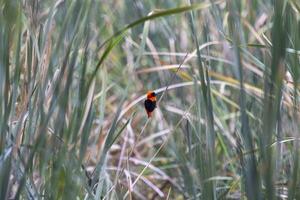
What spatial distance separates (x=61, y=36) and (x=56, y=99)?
0.26ft

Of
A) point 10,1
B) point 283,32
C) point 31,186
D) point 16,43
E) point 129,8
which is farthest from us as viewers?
point 129,8

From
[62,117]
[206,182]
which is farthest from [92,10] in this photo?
[206,182]

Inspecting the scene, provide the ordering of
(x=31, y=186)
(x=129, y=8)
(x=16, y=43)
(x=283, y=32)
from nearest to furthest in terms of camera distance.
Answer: (x=283, y=32)
(x=16, y=43)
(x=31, y=186)
(x=129, y=8)

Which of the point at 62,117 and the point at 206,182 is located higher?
the point at 62,117

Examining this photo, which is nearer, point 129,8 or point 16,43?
point 16,43

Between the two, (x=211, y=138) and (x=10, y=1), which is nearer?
(x=10, y=1)

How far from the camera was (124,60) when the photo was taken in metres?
2.32

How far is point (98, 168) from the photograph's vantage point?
1.03 m

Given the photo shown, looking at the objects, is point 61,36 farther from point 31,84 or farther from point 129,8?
point 129,8

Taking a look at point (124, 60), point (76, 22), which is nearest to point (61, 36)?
point (76, 22)

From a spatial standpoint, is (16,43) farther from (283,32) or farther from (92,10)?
(283,32)

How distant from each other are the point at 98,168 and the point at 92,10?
219 mm

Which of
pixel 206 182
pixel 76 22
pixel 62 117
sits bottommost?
pixel 206 182

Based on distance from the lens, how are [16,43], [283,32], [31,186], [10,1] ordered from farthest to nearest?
[31,186]
[16,43]
[10,1]
[283,32]
